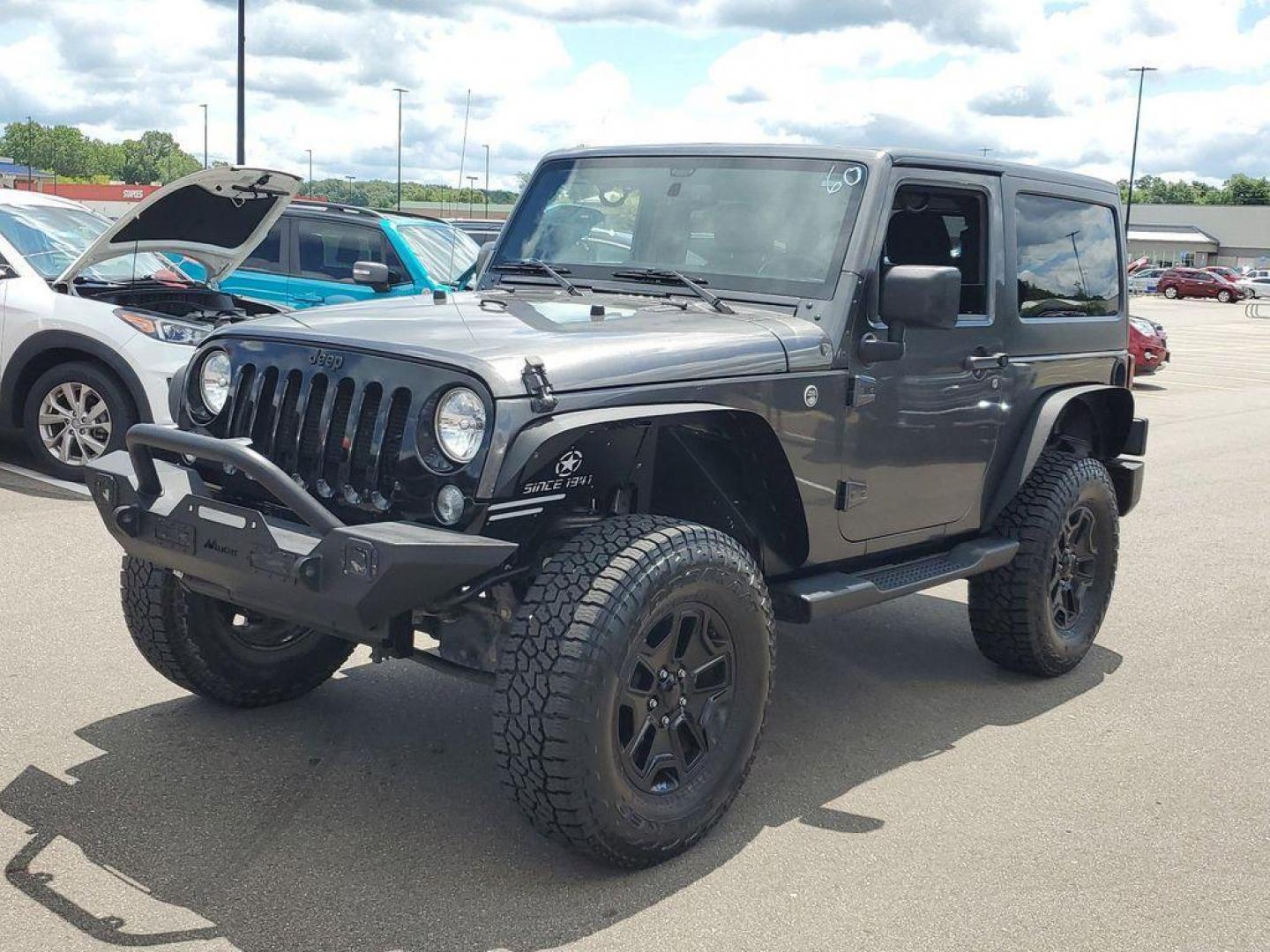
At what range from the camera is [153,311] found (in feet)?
27.9

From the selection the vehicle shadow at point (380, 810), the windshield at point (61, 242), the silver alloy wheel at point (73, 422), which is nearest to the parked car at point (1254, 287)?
the windshield at point (61, 242)

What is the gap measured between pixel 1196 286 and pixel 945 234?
185 ft

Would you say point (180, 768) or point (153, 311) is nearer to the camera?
point (180, 768)

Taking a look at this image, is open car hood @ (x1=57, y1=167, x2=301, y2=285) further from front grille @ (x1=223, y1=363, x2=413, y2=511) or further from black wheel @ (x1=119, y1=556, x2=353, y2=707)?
front grille @ (x1=223, y1=363, x2=413, y2=511)

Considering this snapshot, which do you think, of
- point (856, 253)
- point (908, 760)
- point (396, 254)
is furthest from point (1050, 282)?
point (396, 254)

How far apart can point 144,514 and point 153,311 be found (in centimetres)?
514

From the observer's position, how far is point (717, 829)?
13.3 ft

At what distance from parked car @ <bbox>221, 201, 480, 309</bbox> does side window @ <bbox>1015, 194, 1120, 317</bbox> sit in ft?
21.9

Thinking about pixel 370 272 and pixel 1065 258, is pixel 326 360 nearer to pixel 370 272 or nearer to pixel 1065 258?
pixel 370 272

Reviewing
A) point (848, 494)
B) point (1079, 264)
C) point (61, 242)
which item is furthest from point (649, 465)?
point (61, 242)

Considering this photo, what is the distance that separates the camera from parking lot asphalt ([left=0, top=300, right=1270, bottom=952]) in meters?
3.43

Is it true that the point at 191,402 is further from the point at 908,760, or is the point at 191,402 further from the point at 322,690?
the point at 908,760

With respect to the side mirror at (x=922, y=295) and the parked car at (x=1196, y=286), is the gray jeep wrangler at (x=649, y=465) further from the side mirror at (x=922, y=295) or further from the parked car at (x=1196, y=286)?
the parked car at (x=1196, y=286)

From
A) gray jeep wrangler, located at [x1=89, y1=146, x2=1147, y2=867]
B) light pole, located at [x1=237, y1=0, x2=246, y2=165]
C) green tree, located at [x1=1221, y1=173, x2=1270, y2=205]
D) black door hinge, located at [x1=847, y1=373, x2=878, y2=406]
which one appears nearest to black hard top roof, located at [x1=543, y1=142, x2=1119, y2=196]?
gray jeep wrangler, located at [x1=89, y1=146, x2=1147, y2=867]
